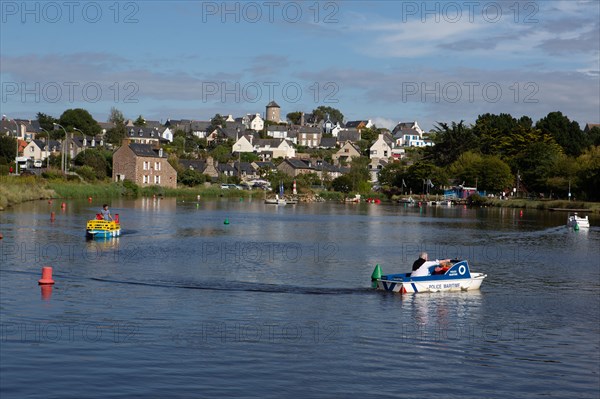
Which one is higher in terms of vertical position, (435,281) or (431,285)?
(435,281)

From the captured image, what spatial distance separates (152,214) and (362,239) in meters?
29.2

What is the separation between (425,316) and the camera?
93.0 feet

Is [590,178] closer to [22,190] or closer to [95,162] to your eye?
[95,162]

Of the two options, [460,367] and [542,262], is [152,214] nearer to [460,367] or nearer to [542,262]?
[542,262]

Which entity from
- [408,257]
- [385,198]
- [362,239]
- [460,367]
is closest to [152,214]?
[362,239]

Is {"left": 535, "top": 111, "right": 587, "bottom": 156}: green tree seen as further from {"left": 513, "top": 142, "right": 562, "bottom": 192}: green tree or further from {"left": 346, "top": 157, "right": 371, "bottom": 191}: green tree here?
{"left": 346, "top": 157, "right": 371, "bottom": 191}: green tree

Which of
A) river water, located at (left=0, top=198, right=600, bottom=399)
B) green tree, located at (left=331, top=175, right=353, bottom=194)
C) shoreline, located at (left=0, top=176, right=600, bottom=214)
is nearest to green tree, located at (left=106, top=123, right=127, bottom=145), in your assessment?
shoreline, located at (left=0, top=176, right=600, bottom=214)

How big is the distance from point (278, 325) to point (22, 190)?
75.2 meters

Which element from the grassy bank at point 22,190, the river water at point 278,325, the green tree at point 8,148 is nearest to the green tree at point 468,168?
the grassy bank at point 22,190

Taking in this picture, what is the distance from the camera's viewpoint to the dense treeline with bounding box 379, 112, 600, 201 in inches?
5408

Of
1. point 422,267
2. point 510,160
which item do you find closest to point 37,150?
point 510,160

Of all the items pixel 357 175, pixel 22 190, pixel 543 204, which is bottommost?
pixel 543 204

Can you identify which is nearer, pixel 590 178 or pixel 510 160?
pixel 590 178

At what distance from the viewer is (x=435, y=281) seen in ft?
108
